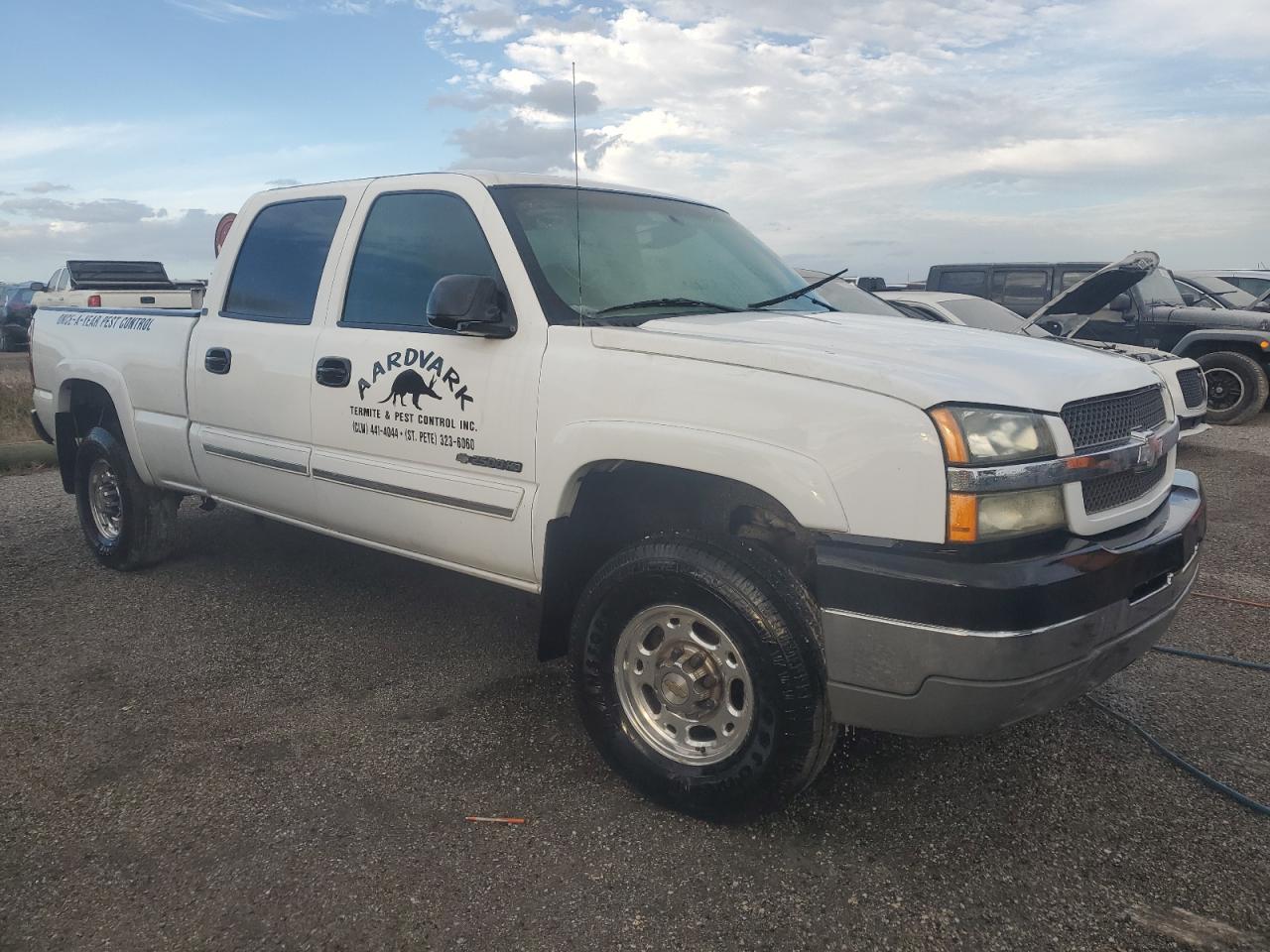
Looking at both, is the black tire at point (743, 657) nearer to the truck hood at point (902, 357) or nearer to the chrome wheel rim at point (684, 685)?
the chrome wheel rim at point (684, 685)

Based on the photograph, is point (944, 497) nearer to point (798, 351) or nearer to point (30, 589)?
point (798, 351)

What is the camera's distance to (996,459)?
8.11 feet

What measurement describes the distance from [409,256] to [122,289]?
5230 millimetres

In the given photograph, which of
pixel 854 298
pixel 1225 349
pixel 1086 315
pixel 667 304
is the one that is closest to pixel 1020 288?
pixel 1225 349

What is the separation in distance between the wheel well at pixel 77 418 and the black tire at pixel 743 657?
3.66 m

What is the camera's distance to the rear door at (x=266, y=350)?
164 inches

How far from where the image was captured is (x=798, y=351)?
2.80 meters

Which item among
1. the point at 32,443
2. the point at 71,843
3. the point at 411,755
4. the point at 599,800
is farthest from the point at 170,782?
the point at 32,443

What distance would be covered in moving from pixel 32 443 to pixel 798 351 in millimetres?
9123

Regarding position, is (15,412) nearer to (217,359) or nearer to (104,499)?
(104,499)

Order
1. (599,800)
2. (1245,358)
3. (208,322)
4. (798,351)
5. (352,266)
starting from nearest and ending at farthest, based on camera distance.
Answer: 1. (798,351)
2. (599,800)
3. (352,266)
4. (208,322)
5. (1245,358)

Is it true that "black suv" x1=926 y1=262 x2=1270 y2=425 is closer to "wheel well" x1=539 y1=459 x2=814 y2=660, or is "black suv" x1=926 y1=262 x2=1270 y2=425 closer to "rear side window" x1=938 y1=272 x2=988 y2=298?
"rear side window" x1=938 y1=272 x2=988 y2=298

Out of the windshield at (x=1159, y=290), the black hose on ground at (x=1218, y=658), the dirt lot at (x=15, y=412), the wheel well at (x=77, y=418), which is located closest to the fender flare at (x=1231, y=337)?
the windshield at (x=1159, y=290)

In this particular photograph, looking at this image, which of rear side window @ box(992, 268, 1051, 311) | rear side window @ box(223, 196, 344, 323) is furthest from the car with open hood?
rear side window @ box(223, 196, 344, 323)
